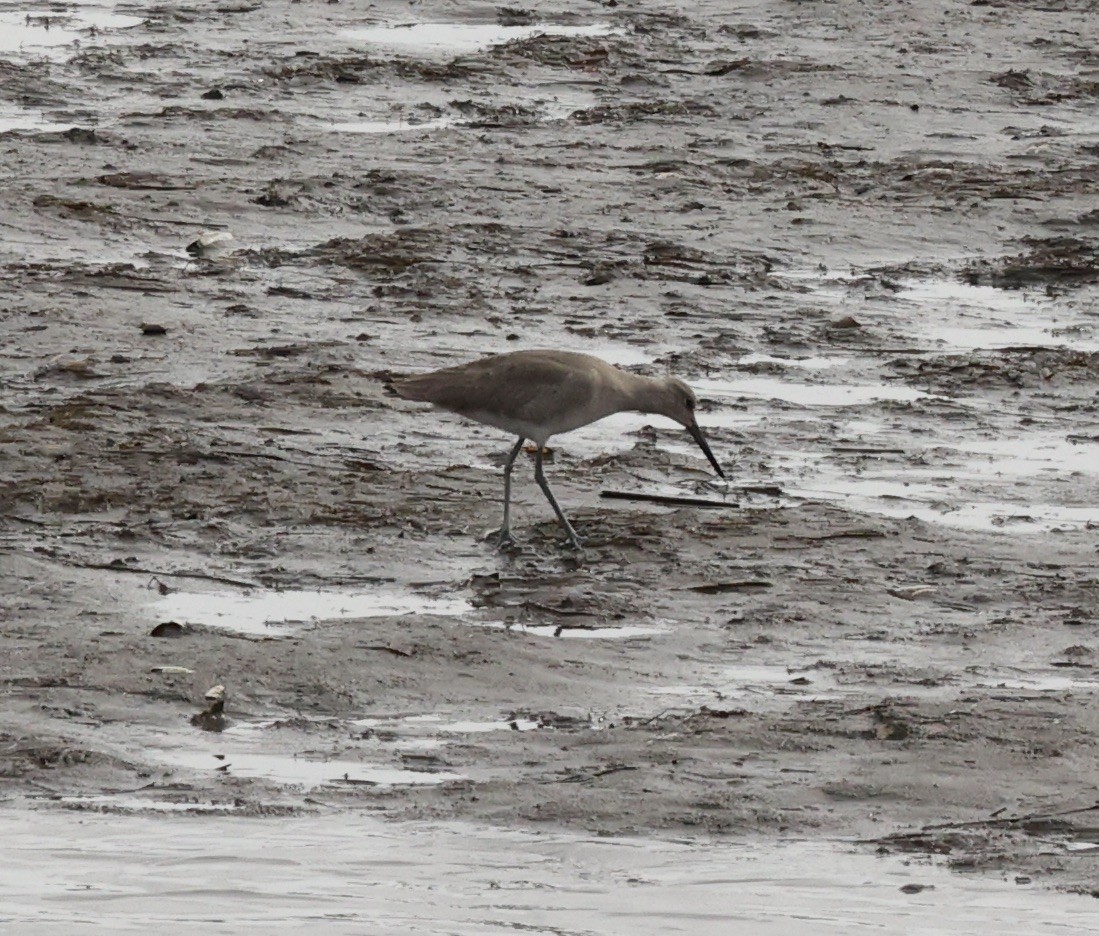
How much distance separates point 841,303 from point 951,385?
1.59 meters

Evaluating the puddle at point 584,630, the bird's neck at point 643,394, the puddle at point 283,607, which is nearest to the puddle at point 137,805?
the puddle at point 283,607

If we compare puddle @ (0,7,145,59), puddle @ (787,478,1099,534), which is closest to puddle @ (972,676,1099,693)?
puddle @ (787,478,1099,534)

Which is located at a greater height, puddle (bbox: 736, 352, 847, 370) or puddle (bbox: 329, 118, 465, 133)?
puddle (bbox: 736, 352, 847, 370)

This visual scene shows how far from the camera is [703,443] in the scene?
398 inches

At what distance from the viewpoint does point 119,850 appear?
6.33 metres

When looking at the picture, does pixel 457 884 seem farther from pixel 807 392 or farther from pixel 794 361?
pixel 794 361

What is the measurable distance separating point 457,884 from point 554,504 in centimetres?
341

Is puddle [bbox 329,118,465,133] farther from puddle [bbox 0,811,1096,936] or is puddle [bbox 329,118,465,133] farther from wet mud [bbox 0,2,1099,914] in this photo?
puddle [bbox 0,811,1096,936]

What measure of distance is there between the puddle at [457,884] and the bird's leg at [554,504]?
9.42ft

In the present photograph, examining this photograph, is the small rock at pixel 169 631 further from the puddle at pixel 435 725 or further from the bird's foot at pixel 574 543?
the bird's foot at pixel 574 543

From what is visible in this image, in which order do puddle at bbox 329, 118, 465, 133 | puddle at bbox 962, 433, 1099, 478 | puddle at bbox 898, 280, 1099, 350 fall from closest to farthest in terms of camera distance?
puddle at bbox 962, 433, 1099, 478, puddle at bbox 898, 280, 1099, 350, puddle at bbox 329, 118, 465, 133

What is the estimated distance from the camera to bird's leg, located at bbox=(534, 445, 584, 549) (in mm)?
9375

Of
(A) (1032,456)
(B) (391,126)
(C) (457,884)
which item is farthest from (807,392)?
(B) (391,126)

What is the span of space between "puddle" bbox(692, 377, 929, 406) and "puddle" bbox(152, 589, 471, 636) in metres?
3.23
